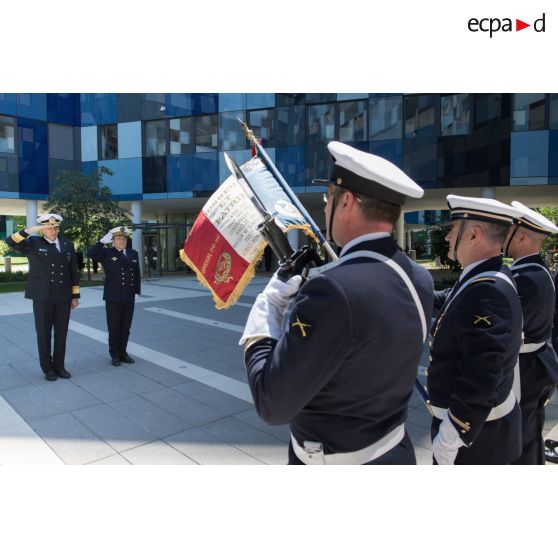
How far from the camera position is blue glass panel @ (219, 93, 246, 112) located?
20.0 meters

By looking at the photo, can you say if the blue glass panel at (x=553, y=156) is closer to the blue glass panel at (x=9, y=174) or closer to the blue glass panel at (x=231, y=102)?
the blue glass panel at (x=231, y=102)

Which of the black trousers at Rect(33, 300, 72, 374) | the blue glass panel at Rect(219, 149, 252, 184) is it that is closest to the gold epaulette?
the black trousers at Rect(33, 300, 72, 374)

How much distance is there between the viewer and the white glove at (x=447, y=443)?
7.13 ft

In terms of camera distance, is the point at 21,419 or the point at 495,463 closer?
the point at 495,463

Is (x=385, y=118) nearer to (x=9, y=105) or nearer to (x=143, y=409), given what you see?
(x=143, y=409)

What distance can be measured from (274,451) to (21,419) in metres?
2.65

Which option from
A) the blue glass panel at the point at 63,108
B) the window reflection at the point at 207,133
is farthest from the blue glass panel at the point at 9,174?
the window reflection at the point at 207,133

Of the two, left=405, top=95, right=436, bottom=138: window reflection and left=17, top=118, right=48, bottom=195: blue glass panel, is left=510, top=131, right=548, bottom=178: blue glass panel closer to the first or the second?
left=405, top=95, right=436, bottom=138: window reflection

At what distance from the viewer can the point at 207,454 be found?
3.83 m

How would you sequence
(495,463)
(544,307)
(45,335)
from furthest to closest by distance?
(45,335) → (544,307) → (495,463)

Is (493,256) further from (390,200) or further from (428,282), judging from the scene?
(390,200)

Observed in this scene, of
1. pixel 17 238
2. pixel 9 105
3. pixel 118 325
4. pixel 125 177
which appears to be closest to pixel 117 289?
pixel 118 325

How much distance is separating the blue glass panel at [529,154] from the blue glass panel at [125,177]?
54.3ft
